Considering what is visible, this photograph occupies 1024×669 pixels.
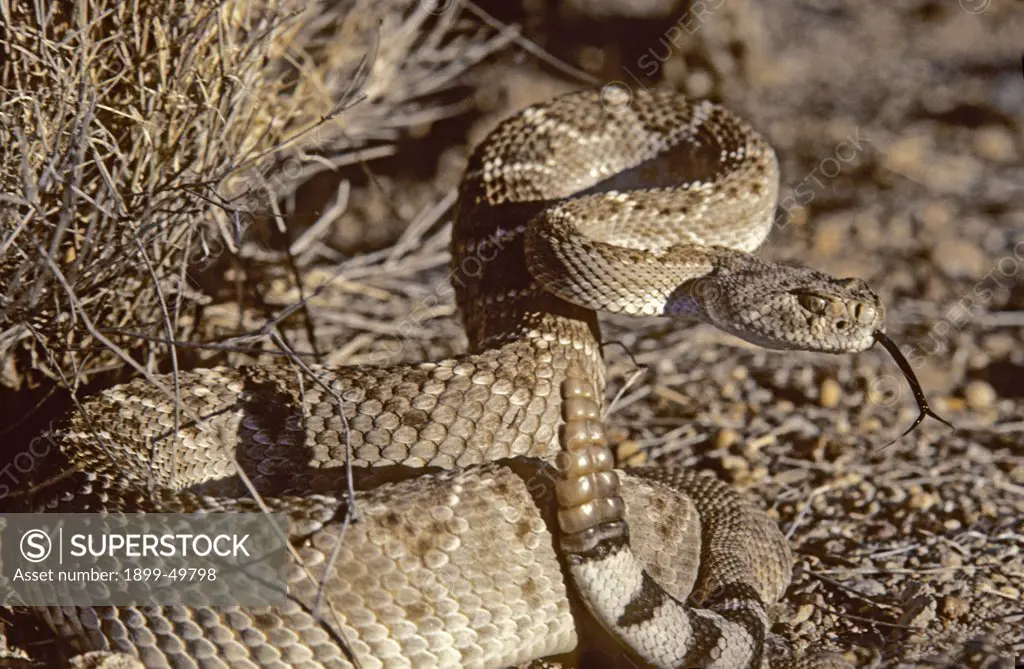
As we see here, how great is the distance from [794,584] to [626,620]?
1185 mm

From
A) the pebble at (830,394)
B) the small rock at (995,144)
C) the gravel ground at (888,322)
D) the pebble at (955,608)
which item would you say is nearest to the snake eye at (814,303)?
the gravel ground at (888,322)

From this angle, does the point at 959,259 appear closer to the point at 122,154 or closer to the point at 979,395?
the point at 979,395

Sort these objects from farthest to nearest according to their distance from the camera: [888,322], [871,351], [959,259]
Answer: 1. [959,259]
2. [888,322]
3. [871,351]

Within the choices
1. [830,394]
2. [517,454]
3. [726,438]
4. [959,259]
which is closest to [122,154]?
[517,454]

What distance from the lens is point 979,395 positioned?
19.7 feet

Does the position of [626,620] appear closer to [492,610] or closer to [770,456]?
[492,610]

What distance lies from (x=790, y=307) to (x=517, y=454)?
1.33m

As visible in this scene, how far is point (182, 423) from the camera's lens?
13.6 feet

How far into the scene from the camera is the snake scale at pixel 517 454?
345 cm

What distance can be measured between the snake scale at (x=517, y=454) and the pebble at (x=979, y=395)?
163 cm

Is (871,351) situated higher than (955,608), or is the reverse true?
(955,608)

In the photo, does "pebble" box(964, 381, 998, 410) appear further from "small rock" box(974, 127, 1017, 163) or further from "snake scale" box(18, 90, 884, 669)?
"small rock" box(974, 127, 1017, 163)

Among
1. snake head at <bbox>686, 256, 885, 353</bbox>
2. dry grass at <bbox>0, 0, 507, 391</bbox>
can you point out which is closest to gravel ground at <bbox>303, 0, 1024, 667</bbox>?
snake head at <bbox>686, 256, 885, 353</bbox>

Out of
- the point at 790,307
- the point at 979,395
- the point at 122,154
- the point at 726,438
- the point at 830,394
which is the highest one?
the point at 122,154
